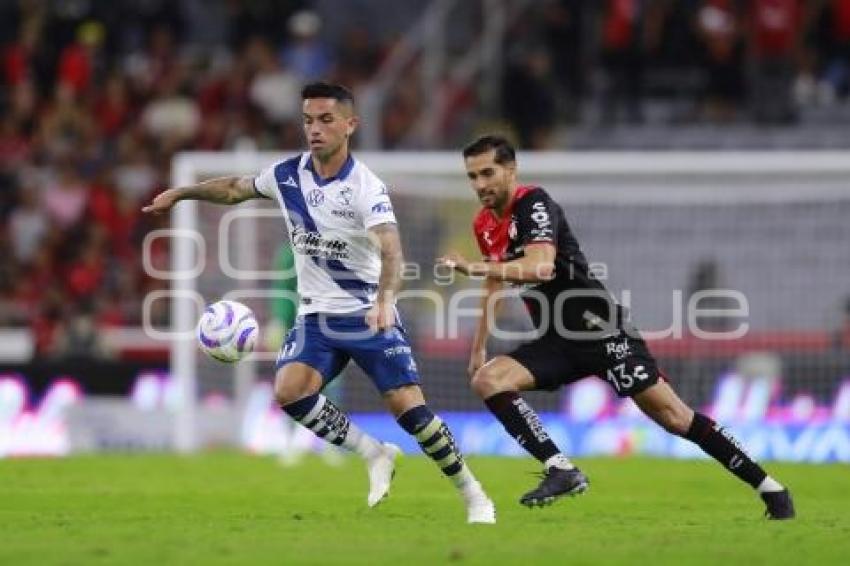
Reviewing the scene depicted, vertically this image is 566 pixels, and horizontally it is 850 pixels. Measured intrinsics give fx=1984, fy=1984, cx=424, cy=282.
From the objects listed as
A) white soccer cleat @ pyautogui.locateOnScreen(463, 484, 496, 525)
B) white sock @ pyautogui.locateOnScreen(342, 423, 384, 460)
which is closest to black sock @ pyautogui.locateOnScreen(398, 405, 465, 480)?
white soccer cleat @ pyautogui.locateOnScreen(463, 484, 496, 525)

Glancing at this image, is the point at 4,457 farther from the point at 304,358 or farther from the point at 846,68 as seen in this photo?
the point at 846,68

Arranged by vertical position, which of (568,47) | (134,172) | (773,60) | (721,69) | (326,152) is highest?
(568,47)

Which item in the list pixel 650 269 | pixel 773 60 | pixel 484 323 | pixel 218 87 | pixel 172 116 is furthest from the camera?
pixel 218 87

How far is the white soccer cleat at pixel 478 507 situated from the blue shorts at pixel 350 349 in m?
0.71

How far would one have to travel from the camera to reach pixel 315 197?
37.7 feet

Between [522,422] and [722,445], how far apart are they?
1179 mm

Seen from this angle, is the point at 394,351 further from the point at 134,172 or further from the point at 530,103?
the point at 134,172

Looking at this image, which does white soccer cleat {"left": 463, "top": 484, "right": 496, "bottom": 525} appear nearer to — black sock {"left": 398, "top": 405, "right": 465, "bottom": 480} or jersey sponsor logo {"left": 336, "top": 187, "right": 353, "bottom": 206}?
black sock {"left": 398, "top": 405, "right": 465, "bottom": 480}

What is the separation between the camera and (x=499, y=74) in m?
25.5

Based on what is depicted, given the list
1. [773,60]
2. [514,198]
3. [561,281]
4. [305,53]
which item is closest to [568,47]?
[773,60]

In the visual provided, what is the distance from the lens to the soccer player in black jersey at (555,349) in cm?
A: 1140

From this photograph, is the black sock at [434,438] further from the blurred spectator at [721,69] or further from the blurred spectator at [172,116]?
the blurred spectator at [172,116]

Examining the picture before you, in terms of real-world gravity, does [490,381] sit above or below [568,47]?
below

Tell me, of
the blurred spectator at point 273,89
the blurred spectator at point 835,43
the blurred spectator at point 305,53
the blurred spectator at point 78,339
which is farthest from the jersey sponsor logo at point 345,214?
the blurred spectator at point 305,53
